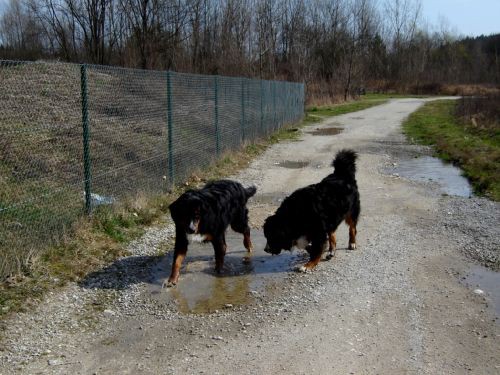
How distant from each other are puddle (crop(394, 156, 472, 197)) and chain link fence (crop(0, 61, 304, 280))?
16.1 ft

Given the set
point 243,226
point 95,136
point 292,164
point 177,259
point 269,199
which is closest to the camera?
point 177,259

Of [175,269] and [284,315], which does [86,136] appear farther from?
[284,315]

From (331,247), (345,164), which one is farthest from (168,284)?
(345,164)

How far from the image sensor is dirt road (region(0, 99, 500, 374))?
148 inches

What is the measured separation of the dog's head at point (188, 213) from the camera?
5.06 metres

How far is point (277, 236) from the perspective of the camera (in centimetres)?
589

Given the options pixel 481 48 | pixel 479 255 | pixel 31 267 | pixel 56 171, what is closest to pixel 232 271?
pixel 31 267

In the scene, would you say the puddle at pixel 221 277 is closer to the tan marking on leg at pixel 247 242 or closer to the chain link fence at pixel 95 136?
the tan marking on leg at pixel 247 242

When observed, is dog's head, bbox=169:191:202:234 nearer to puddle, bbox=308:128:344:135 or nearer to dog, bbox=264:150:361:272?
dog, bbox=264:150:361:272

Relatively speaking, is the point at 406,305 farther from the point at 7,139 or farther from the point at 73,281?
the point at 7,139

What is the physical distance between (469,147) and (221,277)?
1208 centimetres

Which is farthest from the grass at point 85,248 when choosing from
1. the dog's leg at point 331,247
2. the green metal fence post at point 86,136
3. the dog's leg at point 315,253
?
the dog's leg at point 331,247

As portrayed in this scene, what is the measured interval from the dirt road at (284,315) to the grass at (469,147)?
3.39 m

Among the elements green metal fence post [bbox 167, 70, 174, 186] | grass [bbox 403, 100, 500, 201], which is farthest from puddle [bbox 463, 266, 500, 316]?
green metal fence post [bbox 167, 70, 174, 186]
